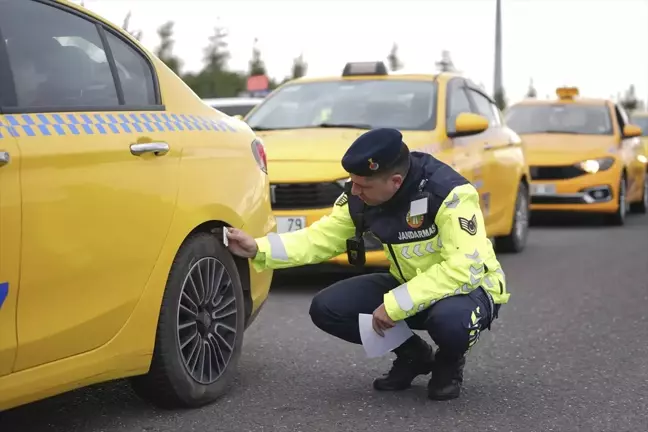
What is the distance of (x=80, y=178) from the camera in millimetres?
3971

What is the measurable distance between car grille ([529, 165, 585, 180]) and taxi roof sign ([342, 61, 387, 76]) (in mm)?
4553

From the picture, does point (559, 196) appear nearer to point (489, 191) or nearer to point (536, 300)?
point (489, 191)

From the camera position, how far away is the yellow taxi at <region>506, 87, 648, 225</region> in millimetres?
13766

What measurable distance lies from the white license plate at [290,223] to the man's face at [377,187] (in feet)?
10.3

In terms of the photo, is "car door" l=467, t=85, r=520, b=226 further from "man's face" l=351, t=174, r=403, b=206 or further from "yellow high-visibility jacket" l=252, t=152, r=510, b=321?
"man's face" l=351, t=174, r=403, b=206

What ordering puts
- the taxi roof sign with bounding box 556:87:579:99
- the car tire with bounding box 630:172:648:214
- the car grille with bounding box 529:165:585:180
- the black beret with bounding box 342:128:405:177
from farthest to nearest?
the car tire with bounding box 630:172:648:214 < the taxi roof sign with bounding box 556:87:579:99 < the car grille with bounding box 529:165:585:180 < the black beret with bounding box 342:128:405:177

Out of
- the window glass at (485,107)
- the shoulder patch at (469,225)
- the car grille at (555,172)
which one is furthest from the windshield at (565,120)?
the shoulder patch at (469,225)

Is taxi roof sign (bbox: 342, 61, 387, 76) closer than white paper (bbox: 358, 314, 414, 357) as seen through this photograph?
No

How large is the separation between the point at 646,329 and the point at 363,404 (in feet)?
8.17

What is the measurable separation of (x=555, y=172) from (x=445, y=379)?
917cm

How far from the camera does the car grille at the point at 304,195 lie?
798 centimetres

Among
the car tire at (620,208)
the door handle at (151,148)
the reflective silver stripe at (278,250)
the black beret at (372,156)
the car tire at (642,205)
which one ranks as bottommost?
the car tire at (642,205)

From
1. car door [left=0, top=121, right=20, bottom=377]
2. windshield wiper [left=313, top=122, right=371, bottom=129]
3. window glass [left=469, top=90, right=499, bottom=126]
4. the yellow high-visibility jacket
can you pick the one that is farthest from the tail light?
window glass [left=469, top=90, right=499, bottom=126]

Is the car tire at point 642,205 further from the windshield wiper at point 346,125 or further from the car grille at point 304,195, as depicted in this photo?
the car grille at point 304,195
